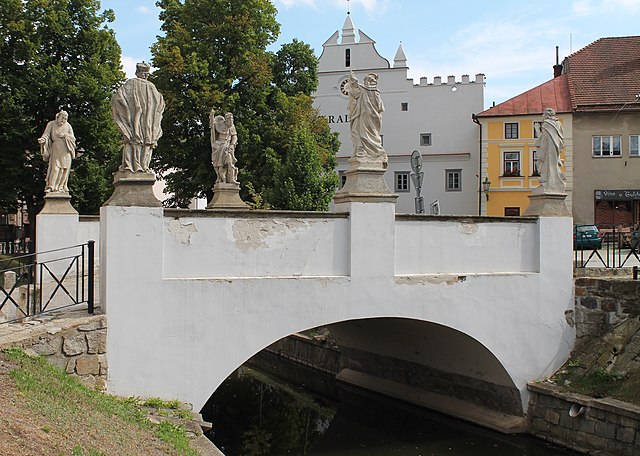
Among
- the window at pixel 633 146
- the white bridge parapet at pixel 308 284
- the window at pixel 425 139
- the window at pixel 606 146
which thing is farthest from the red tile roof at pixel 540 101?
the white bridge parapet at pixel 308 284

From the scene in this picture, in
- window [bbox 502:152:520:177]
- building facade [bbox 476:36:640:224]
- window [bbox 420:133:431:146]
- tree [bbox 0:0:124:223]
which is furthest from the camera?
window [bbox 420:133:431:146]

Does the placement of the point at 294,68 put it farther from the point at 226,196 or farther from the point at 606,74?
the point at 606,74

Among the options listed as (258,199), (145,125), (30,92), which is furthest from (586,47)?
(145,125)

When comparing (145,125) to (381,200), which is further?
(381,200)

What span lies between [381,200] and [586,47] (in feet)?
102

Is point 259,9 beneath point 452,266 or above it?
above

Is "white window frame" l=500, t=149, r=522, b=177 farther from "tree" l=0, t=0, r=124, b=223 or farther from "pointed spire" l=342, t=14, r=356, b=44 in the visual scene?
"tree" l=0, t=0, r=124, b=223

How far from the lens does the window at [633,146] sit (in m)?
33.6

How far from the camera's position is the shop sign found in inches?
1330

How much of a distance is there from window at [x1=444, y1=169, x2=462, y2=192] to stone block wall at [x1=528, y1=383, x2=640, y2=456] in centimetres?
3137

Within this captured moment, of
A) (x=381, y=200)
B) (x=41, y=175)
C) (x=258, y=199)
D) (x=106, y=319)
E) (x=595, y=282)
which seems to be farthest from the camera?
(x=41, y=175)

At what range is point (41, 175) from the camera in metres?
23.0

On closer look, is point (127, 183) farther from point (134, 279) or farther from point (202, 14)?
point (202, 14)

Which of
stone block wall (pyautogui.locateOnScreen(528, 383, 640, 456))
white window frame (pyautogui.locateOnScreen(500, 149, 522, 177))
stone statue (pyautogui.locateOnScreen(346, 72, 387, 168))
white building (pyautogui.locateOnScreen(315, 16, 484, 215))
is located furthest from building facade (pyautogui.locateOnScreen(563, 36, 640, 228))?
stone statue (pyautogui.locateOnScreen(346, 72, 387, 168))
